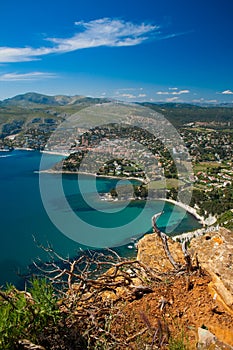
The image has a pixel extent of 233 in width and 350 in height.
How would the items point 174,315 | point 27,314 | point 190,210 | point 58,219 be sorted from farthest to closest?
point 190,210, point 58,219, point 174,315, point 27,314

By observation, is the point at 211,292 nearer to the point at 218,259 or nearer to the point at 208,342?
the point at 218,259

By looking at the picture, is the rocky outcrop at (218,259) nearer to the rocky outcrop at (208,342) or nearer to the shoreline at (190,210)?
the rocky outcrop at (208,342)

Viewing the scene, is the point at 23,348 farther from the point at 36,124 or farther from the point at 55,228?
the point at 36,124

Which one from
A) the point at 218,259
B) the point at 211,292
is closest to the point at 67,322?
the point at 211,292

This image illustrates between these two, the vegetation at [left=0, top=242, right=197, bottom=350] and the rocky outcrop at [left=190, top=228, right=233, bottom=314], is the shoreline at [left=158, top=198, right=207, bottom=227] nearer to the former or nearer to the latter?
the rocky outcrop at [left=190, top=228, right=233, bottom=314]

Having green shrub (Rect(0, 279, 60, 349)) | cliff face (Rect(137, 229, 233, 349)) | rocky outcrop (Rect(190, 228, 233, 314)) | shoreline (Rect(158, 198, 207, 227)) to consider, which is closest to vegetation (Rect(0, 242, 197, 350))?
green shrub (Rect(0, 279, 60, 349))

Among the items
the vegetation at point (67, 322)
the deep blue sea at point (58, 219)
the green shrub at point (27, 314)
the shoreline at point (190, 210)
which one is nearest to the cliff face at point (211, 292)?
the vegetation at point (67, 322)
